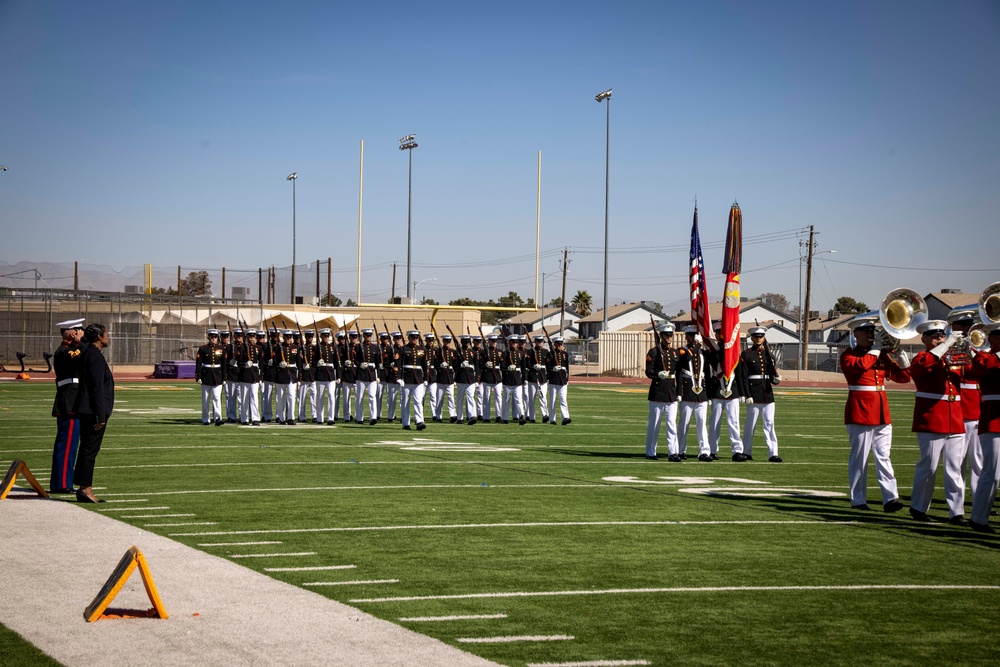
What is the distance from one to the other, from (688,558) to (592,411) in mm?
18953

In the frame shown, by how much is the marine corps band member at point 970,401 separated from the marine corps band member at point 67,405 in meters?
8.79

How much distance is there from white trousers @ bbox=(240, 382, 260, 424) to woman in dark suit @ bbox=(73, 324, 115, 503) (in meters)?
10.6

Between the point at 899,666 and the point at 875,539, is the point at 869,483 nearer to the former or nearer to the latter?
the point at 875,539

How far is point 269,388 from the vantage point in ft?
73.9

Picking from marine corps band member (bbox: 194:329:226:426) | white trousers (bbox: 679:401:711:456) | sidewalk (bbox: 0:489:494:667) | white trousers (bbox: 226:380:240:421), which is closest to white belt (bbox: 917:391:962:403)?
white trousers (bbox: 679:401:711:456)

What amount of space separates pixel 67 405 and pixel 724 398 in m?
9.47

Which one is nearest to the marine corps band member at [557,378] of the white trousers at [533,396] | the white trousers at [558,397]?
the white trousers at [558,397]

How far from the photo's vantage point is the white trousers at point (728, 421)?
16.0 m

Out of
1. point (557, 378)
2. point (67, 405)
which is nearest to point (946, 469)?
point (67, 405)

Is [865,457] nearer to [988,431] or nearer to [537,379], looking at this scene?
[988,431]

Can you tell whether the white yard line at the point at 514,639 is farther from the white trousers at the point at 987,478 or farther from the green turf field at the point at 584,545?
the white trousers at the point at 987,478

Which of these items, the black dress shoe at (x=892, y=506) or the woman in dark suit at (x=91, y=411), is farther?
the black dress shoe at (x=892, y=506)

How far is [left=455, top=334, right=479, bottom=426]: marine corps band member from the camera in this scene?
22361mm

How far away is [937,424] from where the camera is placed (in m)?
10.1
